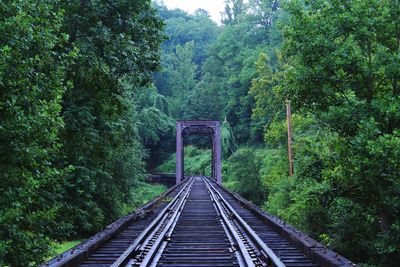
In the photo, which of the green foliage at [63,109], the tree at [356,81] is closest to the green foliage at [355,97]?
the tree at [356,81]

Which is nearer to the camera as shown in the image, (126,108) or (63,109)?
(63,109)

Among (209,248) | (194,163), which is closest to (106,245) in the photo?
(209,248)

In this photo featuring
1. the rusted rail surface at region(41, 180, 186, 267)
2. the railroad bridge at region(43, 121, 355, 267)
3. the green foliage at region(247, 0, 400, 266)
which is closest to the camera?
the rusted rail surface at region(41, 180, 186, 267)

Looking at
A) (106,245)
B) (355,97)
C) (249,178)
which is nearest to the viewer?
(106,245)

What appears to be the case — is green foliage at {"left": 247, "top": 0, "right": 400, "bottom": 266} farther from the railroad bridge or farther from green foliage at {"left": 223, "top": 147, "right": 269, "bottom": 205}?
green foliage at {"left": 223, "top": 147, "right": 269, "bottom": 205}

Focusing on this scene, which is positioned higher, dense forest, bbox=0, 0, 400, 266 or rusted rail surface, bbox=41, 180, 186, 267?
dense forest, bbox=0, 0, 400, 266

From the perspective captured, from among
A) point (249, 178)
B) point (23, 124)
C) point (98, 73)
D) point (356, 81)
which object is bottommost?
point (249, 178)

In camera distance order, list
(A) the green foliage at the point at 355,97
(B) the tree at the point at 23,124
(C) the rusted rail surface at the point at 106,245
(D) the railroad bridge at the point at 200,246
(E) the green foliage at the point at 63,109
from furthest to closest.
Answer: (A) the green foliage at the point at 355,97, (E) the green foliage at the point at 63,109, (B) the tree at the point at 23,124, (D) the railroad bridge at the point at 200,246, (C) the rusted rail surface at the point at 106,245

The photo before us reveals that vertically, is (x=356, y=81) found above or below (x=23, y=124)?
above

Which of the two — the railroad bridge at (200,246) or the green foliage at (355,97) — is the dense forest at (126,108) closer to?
the green foliage at (355,97)

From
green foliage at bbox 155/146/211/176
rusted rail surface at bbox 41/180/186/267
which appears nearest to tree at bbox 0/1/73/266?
rusted rail surface at bbox 41/180/186/267

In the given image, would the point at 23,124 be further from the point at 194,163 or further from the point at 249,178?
the point at 194,163

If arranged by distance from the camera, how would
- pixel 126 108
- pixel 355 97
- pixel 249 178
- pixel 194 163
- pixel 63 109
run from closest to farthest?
pixel 355 97
pixel 63 109
pixel 126 108
pixel 249 178
pixel 194 163

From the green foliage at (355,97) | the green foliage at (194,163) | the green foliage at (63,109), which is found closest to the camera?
the green foliage at (63,109)
